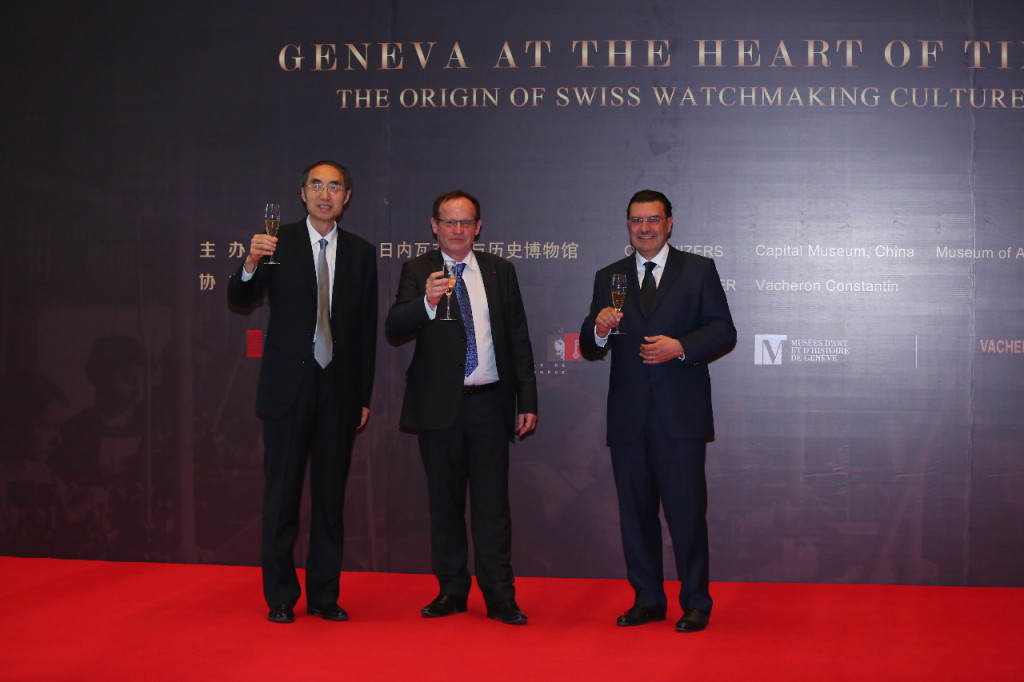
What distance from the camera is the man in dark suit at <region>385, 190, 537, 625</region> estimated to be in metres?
4.25

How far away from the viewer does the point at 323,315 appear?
4.27 metres

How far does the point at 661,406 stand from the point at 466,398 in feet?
2.85

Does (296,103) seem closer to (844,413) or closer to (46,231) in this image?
(46,231)

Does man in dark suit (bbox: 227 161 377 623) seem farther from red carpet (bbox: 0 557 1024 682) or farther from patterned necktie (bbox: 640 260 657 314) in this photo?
patterned necktie (bbox: 640 260 657 314)

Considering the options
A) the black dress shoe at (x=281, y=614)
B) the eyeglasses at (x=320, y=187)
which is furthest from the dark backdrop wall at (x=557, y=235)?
the black dress shoe at (x=281, y=614)

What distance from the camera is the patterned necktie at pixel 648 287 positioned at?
426 cm

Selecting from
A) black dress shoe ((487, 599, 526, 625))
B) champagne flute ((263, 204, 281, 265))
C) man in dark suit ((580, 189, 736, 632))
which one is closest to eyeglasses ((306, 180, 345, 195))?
champagne flute ((263, 204, 281, 265))

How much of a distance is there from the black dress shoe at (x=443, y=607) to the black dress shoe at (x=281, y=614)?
23.1 inches

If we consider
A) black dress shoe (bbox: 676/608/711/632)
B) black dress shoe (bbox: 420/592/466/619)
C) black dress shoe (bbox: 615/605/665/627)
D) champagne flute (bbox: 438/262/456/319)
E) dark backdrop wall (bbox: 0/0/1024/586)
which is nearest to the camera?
champagne flute (bbox: 438/262/456/319)

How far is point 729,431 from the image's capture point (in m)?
5.16

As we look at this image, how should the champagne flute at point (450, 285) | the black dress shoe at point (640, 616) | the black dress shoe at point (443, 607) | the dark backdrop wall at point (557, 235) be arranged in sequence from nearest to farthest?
1. the champagne flute at point (450, 285)
2. the black dress shoe at point (640, 616)
3. the black dress shoe at point (443, 607)
4. the dark backdrop wall at point (557, 235)

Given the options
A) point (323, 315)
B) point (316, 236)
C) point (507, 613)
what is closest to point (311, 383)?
point (323, 315)

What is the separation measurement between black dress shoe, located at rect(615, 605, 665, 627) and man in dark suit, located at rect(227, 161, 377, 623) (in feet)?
4.15

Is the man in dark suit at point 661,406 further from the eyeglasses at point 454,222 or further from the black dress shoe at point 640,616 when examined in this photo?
the eyeglasses at point 454,222
